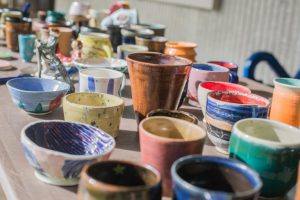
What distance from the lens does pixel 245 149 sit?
0.64 metres

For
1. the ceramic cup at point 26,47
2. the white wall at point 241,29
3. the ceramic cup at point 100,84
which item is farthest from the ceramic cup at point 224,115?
the white wall at point 241,29

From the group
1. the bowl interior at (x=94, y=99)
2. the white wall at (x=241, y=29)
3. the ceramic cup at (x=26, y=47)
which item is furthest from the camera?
the white wall at (x=241, y=29)

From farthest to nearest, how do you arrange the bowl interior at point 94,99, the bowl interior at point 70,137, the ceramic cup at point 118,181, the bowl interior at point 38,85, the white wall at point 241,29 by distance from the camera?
the white wall at point 241,29 → the bowl interior at point 38,85 → the bowl interior at point 94,99 → the bowl interior at point 70,137 → the ceramic cup at point 118,181

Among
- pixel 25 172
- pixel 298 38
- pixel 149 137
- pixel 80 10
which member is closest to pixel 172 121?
pixel 149 137

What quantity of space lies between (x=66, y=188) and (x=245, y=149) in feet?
0.94

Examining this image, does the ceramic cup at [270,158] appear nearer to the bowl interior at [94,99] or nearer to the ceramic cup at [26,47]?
the bowl interior at [94,99]

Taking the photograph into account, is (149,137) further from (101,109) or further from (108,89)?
(108,89)

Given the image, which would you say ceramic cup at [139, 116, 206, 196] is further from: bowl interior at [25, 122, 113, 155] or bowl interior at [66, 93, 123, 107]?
bowl interior at [66, 93, 123, 107]

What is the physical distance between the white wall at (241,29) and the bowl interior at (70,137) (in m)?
2.11

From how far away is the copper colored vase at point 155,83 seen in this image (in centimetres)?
82

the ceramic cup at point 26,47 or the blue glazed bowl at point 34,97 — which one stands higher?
the ceramic cup at point 26,47

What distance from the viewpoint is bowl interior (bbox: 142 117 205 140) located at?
0.69m

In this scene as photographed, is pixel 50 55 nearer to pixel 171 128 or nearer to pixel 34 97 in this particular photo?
pixel 34 97

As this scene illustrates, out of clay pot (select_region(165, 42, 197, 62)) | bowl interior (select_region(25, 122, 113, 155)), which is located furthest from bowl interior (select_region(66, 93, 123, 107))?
clay pot (select_region(165, 42, 197, 62))
